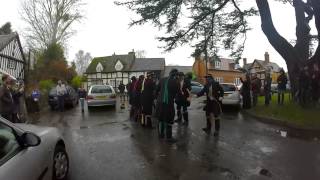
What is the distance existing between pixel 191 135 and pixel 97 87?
11.7 metres

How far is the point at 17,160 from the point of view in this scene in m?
4.76

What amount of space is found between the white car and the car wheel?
2cm

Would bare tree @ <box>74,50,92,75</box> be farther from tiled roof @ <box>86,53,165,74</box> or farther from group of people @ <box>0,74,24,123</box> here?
group of people @ <box>0,74,24,123</box>

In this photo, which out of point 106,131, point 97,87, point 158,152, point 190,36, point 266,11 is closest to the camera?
point 158,152

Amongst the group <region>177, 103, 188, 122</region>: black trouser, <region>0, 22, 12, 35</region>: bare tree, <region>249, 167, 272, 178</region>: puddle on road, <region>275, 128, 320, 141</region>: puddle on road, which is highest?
<region>0, 22, 12, 35</region>: bare tree

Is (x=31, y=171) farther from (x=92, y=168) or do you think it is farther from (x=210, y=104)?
(x=210, y=104)

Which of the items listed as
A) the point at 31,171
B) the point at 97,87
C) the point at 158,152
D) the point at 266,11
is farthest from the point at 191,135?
the point at 97,87

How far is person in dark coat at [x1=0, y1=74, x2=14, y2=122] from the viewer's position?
10.0m

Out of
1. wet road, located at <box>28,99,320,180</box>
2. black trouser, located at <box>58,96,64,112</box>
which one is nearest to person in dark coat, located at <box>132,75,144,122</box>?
wet road, located at <box>28,99,320,180</box>

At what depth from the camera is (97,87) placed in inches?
893

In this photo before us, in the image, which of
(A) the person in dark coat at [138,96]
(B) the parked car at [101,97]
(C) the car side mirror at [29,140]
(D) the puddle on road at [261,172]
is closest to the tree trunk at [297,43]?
(A) the person in dark coat at [138,96]

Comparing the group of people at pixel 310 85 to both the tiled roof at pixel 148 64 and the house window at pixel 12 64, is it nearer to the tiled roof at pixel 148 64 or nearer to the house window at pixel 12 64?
the house window at pixel 12 64

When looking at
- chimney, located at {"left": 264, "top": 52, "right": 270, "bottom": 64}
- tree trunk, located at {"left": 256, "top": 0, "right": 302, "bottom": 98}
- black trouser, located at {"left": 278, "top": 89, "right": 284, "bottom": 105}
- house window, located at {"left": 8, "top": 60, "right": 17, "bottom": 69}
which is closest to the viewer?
tree trunk, located at {"left": 256, "top": 0, "right": 302, "bottom": 98}

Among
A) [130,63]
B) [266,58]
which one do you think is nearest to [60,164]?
[130,63]
